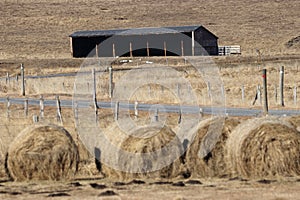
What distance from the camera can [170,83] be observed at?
1971 inches

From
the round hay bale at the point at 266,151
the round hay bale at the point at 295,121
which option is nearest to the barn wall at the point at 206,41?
the round hay bale at the point at 295,121

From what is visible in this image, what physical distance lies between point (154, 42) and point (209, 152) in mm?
68925

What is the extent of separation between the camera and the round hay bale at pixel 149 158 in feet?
66.2

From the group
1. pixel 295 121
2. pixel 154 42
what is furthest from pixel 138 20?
pixel 295 121

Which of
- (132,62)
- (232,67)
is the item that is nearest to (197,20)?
(132,62)

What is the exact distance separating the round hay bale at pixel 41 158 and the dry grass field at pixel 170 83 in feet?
0.63

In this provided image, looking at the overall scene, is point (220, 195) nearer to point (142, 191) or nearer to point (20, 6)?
point (142, 191)

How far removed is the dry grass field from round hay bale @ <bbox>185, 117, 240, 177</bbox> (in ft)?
0.12

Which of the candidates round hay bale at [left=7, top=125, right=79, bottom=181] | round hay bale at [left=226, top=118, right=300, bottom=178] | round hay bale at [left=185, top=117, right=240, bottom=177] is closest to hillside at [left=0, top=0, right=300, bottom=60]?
round hay bale at [left=185, top=117, right=240, bottom=177]

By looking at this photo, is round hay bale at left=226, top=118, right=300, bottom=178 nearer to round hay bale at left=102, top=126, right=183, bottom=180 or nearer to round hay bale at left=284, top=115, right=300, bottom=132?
round hay bale at left=284, top=115, right=300, bottom=132

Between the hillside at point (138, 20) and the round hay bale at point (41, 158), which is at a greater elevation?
the hillside at point (138, 20)

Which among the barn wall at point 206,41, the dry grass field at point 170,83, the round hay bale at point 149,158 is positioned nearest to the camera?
the dry grass field at point 170,83

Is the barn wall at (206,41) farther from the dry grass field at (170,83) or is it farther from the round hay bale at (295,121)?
the round hay bale at (295,121)

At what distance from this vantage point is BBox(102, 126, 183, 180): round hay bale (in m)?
20.2
